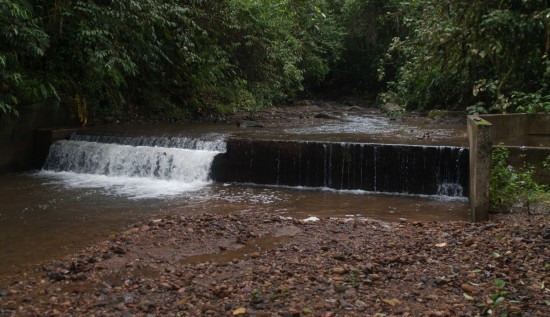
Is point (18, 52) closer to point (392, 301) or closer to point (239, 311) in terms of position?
point (239, 311)

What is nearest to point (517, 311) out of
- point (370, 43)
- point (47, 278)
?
→ point (47, 278)

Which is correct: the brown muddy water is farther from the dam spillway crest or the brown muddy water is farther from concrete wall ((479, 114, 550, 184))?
concrete wall ((479, 114, 550, 184))

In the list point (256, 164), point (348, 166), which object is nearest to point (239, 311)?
point (348, 166)

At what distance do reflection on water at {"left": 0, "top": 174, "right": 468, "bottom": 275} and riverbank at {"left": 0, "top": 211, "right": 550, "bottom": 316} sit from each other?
2.70 ft

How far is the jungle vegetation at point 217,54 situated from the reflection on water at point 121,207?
2619mm

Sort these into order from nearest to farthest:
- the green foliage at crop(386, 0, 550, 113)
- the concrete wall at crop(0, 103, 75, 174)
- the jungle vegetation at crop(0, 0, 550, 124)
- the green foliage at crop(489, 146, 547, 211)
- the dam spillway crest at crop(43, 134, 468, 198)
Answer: the green foliage at crop(489, 146, 547, 211) → the dam spillway crest at crop(43, 134, 468, 198) → the green foliage at crop(386, 0, 550, 113) → the jungle vegetation at crop(0, 0, 550, 124) → the concrete wall at crop(0, 103, 75, 174)

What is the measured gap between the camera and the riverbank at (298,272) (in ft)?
14.8

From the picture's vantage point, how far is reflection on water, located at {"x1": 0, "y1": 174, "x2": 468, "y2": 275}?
7.29 meters

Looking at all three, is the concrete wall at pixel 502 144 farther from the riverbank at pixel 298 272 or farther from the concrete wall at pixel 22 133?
the concrete wall at pixel 22 133

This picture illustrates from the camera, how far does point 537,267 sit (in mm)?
5043

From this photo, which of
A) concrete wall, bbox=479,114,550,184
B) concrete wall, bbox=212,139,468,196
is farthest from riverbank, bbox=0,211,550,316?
concrete wall, bbox=479,114,550,184

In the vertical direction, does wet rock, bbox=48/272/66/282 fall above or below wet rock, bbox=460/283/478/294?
below

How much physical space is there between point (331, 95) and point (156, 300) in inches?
1127

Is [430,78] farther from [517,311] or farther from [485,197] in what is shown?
[517,311]
